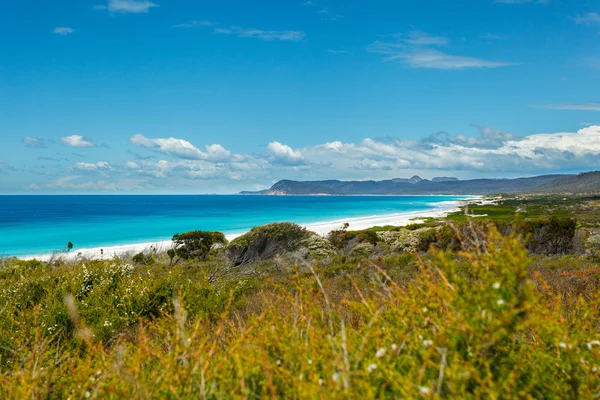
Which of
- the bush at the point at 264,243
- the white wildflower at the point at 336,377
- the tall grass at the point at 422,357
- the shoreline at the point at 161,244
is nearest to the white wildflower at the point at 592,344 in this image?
the tall grass at the point at 422,357

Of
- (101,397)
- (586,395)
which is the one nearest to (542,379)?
(586,395)

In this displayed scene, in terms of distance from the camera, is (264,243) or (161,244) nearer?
(264,243)

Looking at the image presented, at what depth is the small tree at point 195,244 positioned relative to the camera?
1027 inches

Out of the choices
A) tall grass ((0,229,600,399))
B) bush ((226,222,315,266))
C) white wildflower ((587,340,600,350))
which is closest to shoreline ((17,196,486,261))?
bush ((226,222,315,266))

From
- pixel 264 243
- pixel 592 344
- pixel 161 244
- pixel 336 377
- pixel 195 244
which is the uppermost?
pixel 336 377

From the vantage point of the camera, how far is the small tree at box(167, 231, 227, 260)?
26.1 meters

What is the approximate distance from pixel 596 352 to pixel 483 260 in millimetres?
879

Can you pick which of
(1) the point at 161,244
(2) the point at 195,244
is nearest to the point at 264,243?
(2) the point at 195,244

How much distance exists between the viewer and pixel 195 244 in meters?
27.3

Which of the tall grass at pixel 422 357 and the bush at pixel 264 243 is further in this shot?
the bush at pixel 264 243

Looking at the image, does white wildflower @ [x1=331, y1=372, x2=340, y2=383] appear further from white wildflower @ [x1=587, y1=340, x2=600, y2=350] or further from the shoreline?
the shoreline

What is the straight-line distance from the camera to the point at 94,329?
7.86 metres

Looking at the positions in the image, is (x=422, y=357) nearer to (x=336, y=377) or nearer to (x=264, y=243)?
(x=336, y=377)

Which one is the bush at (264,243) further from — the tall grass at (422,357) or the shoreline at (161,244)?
the tall grass at (422,357)
